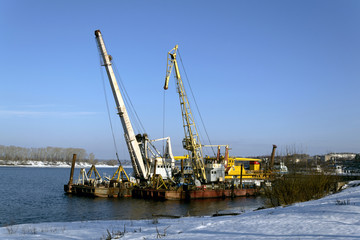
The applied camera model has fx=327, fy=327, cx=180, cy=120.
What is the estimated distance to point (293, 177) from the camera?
23312mm

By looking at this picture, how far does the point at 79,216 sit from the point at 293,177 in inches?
892

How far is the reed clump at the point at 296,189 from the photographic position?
21641 mm

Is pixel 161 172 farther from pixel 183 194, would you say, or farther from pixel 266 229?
pixel 266 229

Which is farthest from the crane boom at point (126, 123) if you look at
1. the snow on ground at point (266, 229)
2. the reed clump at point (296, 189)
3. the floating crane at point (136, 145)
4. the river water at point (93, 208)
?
the snow on ground at point (266, 229)

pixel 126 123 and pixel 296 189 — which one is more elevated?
pixel 126 123

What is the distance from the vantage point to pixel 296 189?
2175 cm

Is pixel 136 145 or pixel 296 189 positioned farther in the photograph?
pixel 136 145

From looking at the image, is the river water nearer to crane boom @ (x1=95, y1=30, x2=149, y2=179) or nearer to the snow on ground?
crane boom @ (x1=95, y1=30, x2=149, y2=179)

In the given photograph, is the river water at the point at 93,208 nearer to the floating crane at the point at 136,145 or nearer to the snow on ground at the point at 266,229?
the floating crane at the point at 136,145

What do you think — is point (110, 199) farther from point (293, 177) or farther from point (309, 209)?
point (309, 209)

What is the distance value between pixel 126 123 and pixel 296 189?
34.4 meters

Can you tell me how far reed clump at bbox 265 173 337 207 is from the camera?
21641mm

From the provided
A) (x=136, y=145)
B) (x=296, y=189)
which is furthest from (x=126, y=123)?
(x=296, y=189)

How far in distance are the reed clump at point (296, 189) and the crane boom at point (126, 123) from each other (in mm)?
32029
